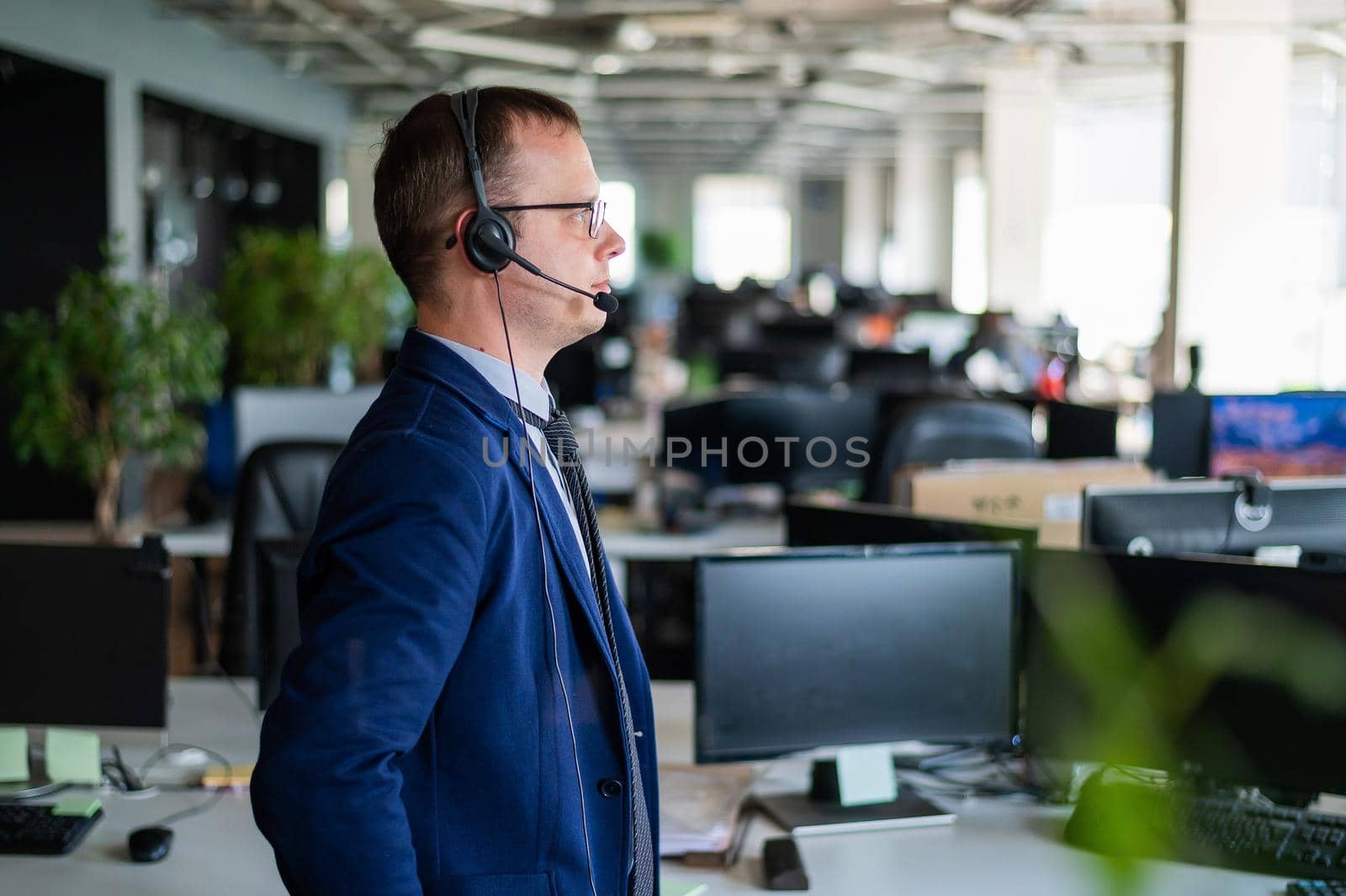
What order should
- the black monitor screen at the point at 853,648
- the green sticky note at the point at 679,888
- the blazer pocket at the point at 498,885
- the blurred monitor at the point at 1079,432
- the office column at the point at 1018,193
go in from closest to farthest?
the blazer pocket at the point at 498,885
the green sticky note at the point at 679,888
the black monitor screen at the point at 853,648
the blurred monitor at the point at 1079,432
the office column at the point at 1018,193

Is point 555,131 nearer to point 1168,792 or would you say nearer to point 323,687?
point 323,687

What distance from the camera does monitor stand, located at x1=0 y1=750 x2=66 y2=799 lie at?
6.82ft

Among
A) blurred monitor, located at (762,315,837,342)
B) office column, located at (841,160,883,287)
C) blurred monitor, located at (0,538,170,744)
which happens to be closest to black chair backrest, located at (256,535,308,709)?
blurred monitor, located at (0,538,170,744)

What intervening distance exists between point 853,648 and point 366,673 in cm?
112

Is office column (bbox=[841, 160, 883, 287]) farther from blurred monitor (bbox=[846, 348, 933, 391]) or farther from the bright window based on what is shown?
blurred monitor (bbox=[846, 348, 933, 391])

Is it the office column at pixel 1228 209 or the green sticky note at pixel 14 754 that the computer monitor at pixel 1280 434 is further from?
the office column at pixel 1228 209

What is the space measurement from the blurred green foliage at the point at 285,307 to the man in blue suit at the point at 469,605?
17.5 ft

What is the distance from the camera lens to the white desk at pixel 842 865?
177 cm

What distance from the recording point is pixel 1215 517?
2307mm

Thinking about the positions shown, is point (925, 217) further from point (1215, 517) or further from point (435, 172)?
point (435, 172)

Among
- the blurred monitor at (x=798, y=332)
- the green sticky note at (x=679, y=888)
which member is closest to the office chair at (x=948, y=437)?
the green sticky note at (x=679, y=888)

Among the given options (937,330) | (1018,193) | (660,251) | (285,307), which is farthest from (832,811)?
(660,251)

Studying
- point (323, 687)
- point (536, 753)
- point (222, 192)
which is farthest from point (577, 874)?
point (222, 192)

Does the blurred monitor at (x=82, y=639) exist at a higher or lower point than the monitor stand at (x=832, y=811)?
higher
